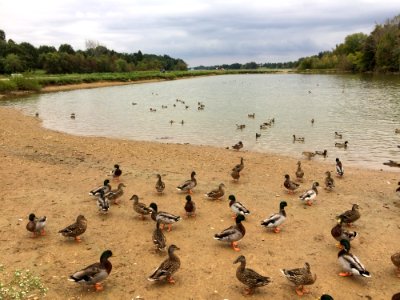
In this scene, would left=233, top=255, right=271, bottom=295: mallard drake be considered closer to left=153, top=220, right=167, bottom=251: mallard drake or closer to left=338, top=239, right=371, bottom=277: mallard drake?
left=338, top=239, right=371, bottom=277: mallard drake

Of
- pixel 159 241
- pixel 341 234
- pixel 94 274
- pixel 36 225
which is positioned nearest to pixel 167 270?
pixel 159 241

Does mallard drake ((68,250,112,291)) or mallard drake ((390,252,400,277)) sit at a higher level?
mallard drake ((68,250,112,291))

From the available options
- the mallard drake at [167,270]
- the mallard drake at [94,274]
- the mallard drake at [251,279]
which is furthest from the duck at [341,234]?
the mallard drake at [94,274]

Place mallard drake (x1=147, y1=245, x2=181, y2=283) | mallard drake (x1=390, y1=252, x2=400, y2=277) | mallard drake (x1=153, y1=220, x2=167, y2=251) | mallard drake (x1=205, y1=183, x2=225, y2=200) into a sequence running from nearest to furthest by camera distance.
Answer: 1. mallard drake (x1=147, y1=245, x2=181, y2=283)
2. mallard drake (x1=390, y1=252, x2=400, y2=277)
3. mallard drake (x1=153, y1=220, x2=167, y2=251)
4. mallard drake (x1=205, y1=183, x2=225, y2=200)

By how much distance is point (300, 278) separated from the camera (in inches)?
314

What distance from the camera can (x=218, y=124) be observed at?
34.8 m

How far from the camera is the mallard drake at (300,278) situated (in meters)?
7.98

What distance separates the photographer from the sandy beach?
8.36 metres

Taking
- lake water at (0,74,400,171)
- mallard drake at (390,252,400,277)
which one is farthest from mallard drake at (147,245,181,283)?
lake water at (0,74,400,171)

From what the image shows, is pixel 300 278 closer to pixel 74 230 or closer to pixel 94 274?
pixel 94 274

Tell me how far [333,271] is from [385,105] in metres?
40.6

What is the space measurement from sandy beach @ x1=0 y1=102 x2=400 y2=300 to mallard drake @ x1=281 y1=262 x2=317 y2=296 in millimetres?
242

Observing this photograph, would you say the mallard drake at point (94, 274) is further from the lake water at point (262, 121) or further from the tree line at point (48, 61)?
the tree line at point (48, 61)

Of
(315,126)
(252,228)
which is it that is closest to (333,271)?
(252,228)
